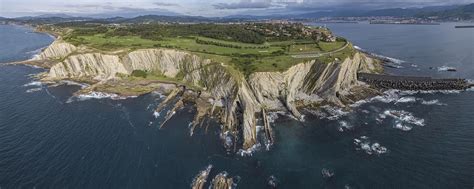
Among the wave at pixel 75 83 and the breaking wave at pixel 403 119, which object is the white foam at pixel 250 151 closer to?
the breaking wave at pixel 403 119

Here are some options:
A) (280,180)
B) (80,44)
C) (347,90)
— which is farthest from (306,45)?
(80,44)

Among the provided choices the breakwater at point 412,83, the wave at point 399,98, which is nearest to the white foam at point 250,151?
the wave at point 399,98

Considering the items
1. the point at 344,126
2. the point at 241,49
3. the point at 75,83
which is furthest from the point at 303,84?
the point at 75,83

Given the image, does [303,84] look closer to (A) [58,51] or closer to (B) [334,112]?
(B) [334,112]

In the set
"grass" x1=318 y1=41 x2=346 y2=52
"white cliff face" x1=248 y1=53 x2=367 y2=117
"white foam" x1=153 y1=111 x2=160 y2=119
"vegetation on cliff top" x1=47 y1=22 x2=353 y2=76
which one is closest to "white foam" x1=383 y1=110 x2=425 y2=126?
"white cliff face" x1=248 y1=53 x2=367 y2=117

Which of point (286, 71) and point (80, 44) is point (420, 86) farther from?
point (80, 44)
